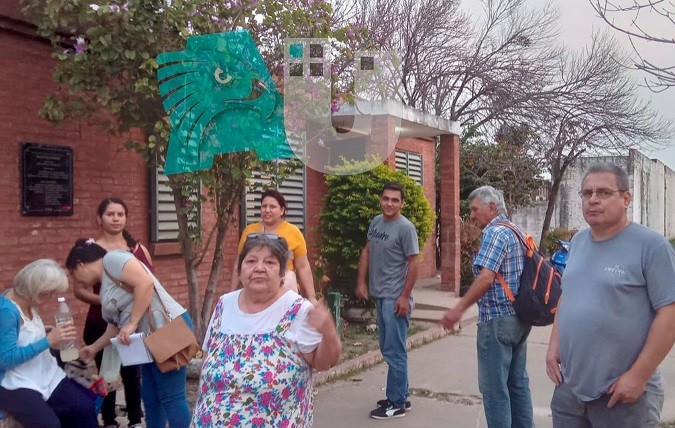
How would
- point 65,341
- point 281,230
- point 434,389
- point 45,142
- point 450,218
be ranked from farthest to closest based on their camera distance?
point 450,218, point 434,389, point 45,142, point 281,230, point 65,341

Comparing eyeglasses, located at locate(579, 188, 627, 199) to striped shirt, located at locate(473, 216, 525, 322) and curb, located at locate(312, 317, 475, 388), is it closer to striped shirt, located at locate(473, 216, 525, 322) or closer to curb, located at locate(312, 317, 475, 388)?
striped shirt, located at locate(473, 216, 525, 322)

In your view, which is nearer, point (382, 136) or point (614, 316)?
point (614, 316)

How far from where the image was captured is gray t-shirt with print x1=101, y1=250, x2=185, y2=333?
418 cm

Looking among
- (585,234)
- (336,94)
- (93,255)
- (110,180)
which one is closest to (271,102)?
(336,94)

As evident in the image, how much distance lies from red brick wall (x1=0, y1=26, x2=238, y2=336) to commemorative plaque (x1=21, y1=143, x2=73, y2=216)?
7 centimetres

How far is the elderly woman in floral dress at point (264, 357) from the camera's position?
2877 mm

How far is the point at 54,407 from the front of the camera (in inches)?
153

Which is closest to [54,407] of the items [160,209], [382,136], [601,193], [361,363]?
[601,193]

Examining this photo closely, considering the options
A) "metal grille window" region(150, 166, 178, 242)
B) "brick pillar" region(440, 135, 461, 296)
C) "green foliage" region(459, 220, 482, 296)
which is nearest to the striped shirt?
"metal grille window" region(150, 166, 178, 242)

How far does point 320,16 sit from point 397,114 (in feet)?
13.8

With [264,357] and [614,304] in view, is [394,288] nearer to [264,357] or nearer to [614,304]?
[614,304]

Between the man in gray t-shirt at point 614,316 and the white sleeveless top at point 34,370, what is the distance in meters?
2.71

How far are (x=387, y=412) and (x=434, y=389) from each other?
114 cm

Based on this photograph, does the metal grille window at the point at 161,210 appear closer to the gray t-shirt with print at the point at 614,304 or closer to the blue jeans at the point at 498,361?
the blue jeans at the point at 498,361
